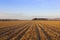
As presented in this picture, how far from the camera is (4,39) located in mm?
10383

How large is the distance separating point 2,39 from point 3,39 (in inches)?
3.3

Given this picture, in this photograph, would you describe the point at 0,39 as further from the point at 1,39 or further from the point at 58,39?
the point at 58,39

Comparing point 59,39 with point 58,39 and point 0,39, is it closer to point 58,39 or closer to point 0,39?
point 58,39

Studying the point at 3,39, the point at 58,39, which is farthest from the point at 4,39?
the point at 58,39

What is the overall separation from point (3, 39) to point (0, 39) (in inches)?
9.3

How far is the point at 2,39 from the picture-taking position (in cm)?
1047

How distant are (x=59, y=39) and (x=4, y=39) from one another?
406 centimetres

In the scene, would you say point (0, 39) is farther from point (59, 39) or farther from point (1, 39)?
point (59, 39)

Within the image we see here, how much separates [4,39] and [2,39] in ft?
0.60

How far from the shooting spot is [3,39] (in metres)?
10.4

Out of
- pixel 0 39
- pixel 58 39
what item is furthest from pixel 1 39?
pixel 58 39

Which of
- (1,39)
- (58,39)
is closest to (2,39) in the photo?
(1,39)

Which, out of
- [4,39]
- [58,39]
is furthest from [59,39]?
[4,39]

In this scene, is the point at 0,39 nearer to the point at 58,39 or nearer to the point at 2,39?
the point at 2,39
